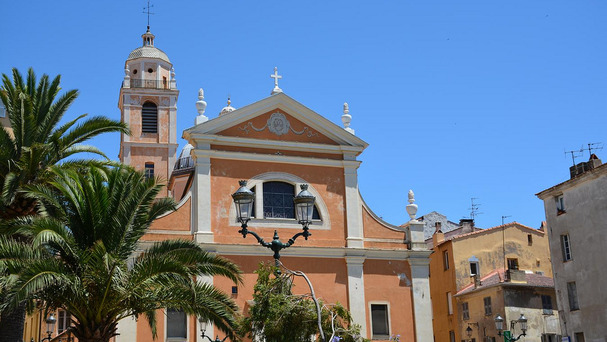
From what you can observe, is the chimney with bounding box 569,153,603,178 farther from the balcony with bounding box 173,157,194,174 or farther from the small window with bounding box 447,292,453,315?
the balcony with bounding box 173,157,194,174

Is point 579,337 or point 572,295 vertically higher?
point 572,295

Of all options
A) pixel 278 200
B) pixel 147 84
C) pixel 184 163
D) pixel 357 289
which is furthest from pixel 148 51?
pixel 357 289

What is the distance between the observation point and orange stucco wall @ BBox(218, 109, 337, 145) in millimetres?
27562

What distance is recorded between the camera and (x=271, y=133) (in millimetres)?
28000

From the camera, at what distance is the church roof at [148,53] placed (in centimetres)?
4819

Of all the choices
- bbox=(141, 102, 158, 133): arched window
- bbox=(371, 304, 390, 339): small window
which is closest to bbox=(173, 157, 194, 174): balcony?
bbox=(141, 102, 158, 133): arched window

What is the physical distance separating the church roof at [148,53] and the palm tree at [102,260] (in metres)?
30.6

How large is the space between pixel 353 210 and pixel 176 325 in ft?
24.8

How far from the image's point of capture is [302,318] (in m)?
14.1

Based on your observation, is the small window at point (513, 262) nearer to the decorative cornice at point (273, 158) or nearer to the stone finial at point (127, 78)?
the decorative cornice at point (273, 158)

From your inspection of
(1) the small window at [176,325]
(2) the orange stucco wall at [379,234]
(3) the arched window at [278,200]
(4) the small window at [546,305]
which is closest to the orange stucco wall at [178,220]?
(3) the arched window at [278,200]

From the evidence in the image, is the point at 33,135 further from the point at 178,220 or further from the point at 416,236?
the point at 416,236

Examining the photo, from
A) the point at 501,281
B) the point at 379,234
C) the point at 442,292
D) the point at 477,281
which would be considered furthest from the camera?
the point at 442,292

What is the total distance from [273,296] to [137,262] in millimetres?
4540
